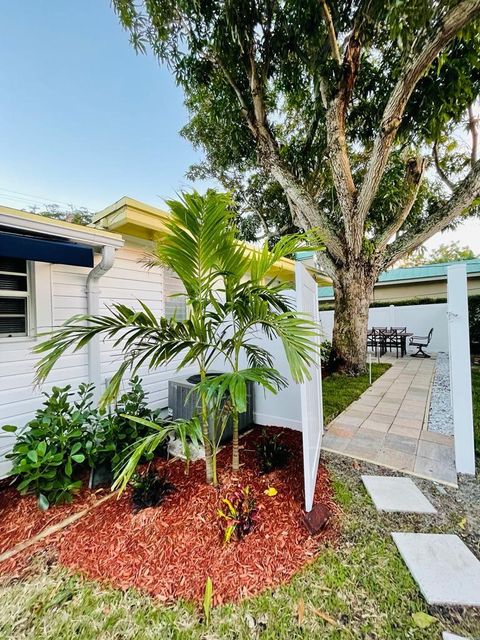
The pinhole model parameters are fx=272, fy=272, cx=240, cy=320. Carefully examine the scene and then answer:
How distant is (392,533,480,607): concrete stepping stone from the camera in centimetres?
159

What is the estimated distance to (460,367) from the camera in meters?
2.75

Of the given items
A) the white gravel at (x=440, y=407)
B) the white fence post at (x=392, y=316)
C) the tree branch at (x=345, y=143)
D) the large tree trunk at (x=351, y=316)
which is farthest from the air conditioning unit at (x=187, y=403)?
the white fence post at (x=392, y=316)

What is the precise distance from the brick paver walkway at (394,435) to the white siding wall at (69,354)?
2.93 m

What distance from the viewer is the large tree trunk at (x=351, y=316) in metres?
6.49

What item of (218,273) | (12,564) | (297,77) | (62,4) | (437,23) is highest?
(62,4)

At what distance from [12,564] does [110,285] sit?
3023mm

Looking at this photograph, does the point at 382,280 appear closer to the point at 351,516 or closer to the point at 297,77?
the point at 297,77

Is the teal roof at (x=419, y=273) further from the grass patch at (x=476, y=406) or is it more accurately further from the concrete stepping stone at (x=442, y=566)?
the concrete stepping stone at (x=442, y=566)

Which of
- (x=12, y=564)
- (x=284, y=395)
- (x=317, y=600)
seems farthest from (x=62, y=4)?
(x=317, y=600)

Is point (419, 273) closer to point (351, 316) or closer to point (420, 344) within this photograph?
point (420, 344)

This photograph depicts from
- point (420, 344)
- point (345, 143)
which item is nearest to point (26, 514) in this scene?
point (345, 143)

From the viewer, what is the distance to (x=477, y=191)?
5559 millimetres

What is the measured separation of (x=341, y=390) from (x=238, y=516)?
4.37 metres

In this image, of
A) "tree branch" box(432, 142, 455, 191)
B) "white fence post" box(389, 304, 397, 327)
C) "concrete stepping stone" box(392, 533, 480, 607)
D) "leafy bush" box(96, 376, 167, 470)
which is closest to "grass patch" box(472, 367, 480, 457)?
"concrete stepping stone" box(392, 533, 480, 607)
